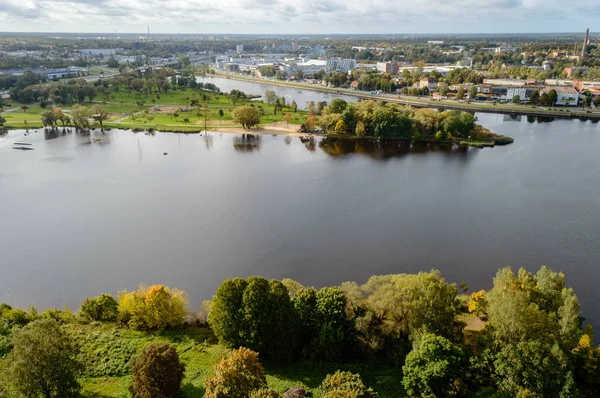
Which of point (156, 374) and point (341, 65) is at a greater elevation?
point (341, 65)

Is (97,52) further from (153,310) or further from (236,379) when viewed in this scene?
(236,379)

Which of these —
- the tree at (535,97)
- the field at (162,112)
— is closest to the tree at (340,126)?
the field at (162,112)

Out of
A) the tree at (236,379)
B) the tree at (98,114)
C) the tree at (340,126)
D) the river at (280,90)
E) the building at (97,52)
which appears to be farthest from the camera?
the building at (97,52)

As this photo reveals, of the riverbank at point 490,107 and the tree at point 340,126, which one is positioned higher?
the riverbank at point 490,107

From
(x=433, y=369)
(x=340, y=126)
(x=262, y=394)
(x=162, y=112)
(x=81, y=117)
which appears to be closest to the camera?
(x=262, y=394)

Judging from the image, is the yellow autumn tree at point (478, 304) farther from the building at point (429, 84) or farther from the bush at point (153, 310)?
the building at point (429, 84)

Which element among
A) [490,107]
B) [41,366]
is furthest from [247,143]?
[490,107]
